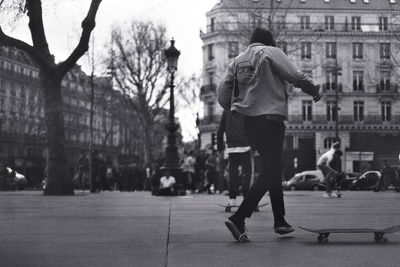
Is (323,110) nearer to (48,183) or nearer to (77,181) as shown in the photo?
(77,181)

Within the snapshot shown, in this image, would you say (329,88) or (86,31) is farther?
(329,88)

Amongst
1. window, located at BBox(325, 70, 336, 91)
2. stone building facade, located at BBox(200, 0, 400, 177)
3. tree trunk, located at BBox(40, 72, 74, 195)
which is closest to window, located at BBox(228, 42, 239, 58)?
stone building facade, located at BBox(200, 0, 400, 177)

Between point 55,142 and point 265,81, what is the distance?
12345mm

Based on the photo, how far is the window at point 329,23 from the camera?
224 feet

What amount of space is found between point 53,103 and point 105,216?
9287 millimetres

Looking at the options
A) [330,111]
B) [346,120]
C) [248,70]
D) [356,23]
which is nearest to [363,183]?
[330,111]

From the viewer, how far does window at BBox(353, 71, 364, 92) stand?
68.8 metres

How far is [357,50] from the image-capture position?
6869 cm

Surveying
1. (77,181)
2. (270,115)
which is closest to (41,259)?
(270,115)

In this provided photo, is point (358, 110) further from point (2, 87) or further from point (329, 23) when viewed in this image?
point (2, 87)

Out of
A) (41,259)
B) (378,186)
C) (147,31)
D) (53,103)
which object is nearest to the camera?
(41,259)

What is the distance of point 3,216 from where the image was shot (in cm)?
797

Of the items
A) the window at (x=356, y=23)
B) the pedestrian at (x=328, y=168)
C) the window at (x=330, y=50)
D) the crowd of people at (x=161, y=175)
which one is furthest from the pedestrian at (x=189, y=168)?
the window at (x=356, y=23)

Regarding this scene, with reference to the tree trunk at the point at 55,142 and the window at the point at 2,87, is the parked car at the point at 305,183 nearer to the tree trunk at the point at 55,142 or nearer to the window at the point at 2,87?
the tree trunk at the point at 55,142
